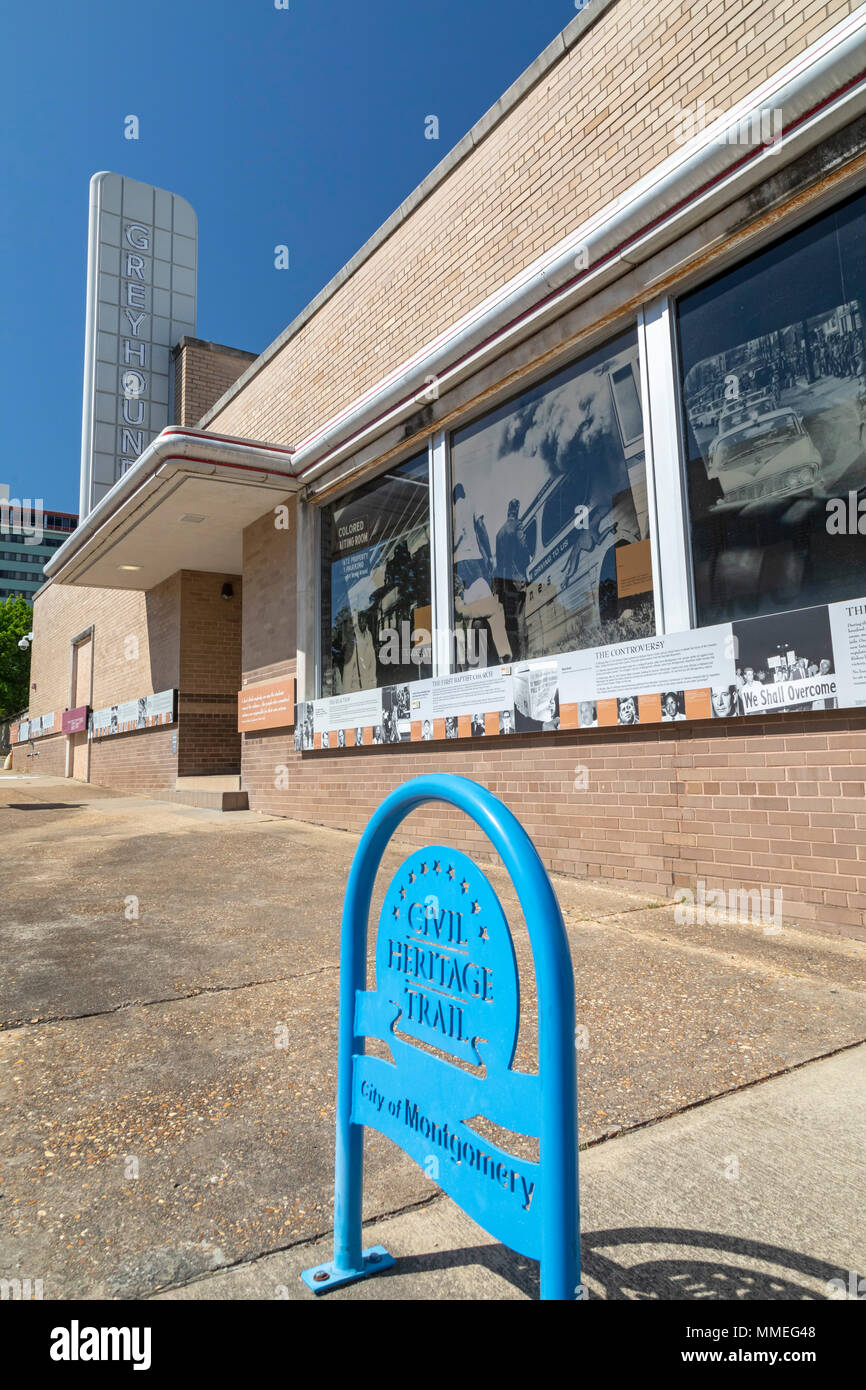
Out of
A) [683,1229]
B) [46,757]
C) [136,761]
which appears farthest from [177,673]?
[683,1229]

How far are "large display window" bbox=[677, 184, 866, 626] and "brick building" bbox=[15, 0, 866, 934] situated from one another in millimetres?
18

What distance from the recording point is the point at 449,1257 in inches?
74.2

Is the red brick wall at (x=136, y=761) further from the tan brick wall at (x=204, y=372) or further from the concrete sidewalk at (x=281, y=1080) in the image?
the concrete sidewalk at (x=281, y=1080)

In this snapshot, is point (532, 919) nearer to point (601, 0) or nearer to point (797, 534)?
point (797, 534)

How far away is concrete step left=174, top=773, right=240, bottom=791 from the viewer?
42.8 feet

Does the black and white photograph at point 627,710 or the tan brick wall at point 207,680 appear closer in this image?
the black and white photograph at point 627,710

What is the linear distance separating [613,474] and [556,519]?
0.69 metres

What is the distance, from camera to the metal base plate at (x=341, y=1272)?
1.75 m

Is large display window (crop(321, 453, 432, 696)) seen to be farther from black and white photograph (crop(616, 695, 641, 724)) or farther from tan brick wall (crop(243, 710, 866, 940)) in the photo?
black and white photograph (crop(616, 695, 641, 724))

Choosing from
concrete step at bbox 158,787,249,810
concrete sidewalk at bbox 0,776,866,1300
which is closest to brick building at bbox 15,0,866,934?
concrete step at bbox 158,787,249,810

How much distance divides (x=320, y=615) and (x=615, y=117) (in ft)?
19.9

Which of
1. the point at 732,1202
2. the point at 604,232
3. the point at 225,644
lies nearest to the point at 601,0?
the point at 604,232

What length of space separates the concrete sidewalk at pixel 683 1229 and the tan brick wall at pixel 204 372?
18.1 meters

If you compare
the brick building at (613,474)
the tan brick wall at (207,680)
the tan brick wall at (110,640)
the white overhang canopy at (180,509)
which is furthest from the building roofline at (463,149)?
the tan brick wall at (110,640)
